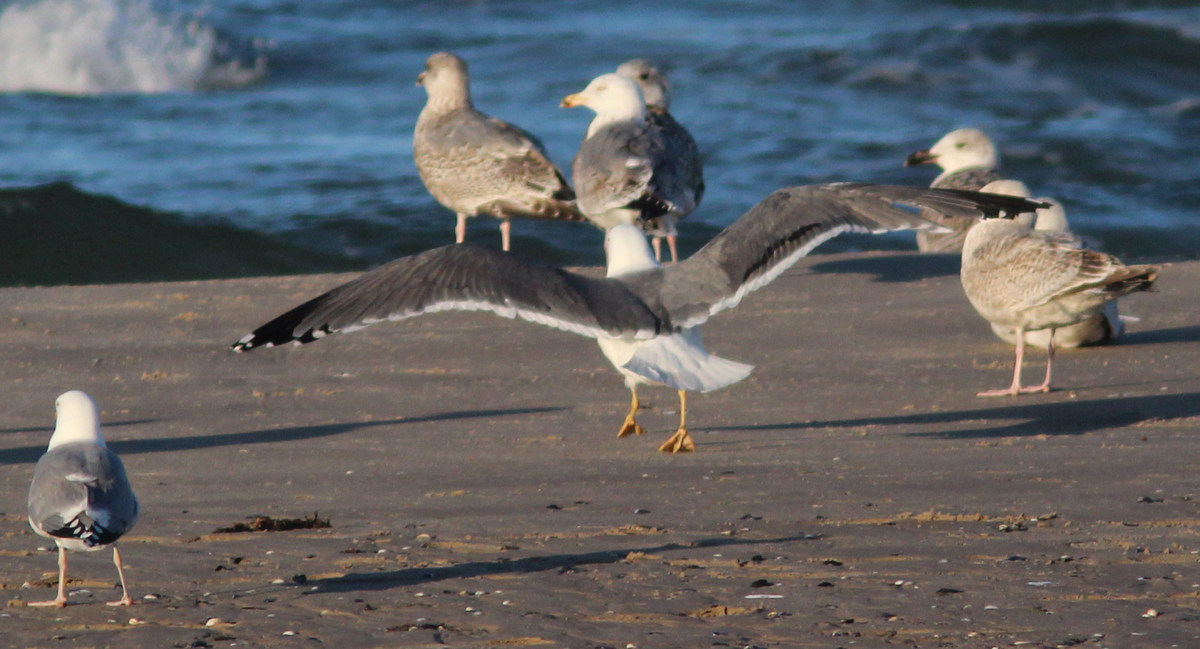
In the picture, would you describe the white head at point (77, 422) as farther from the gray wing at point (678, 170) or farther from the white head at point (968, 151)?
the white head at point (968, 151)

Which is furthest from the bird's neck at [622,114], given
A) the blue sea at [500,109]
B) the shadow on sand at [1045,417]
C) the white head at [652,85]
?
the blue sea at [500,109]

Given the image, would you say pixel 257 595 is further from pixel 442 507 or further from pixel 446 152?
pixel 446 152

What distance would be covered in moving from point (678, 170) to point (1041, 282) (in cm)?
337

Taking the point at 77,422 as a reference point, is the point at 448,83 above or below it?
above

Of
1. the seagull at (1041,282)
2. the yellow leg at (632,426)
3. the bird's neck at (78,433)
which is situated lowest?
the yellow leg at (632,426)

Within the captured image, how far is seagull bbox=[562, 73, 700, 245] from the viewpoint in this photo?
10.2m

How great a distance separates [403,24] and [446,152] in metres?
19.6

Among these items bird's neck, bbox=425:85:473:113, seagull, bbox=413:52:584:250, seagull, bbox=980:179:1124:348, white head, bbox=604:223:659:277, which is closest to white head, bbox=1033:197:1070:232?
seagull, bbox=980:179:1124:348

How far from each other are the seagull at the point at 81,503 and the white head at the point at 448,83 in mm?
8176

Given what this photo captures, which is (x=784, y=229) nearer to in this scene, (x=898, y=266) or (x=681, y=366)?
(x=681, y=366)

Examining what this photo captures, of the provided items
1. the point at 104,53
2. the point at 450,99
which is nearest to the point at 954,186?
the point at 450,99

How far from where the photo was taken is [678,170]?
1060 centimetres

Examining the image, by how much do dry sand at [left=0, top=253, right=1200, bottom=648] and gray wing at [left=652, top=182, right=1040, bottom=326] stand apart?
67cm

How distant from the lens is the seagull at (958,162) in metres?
12.0
